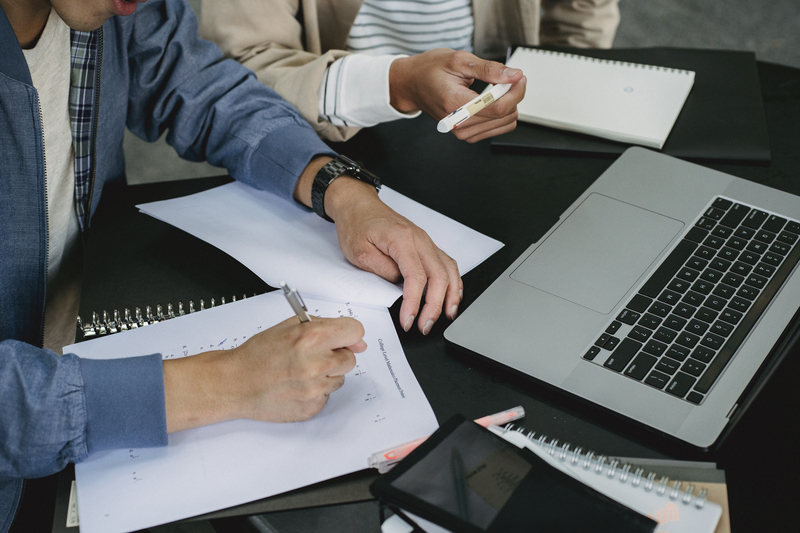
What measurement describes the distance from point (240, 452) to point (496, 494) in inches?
8.9

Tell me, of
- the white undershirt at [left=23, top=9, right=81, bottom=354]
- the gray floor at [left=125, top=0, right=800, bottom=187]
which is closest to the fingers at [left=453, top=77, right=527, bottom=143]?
the white undershirt at [left=23, top=9, right=81, bottom=354]

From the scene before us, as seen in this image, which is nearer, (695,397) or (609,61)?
(695,397)

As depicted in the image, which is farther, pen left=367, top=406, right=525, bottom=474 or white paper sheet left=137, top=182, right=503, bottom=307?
white paper sheet left=137, top=182, right=503, bottom=307

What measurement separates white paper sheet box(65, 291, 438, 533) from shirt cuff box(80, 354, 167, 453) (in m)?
0.02

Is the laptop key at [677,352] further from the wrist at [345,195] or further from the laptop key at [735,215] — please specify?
the wrist at [345,195]

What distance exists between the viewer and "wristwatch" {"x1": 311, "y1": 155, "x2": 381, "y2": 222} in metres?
0.83

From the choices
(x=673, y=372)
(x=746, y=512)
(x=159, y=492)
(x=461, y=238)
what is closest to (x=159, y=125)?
(x=461, y=238)

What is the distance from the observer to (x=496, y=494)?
473mm

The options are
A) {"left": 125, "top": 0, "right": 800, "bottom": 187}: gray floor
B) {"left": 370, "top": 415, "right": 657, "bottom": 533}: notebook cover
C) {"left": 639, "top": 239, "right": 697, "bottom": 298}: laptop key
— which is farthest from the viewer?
{"left": 125, "top": 0, "right": 800, "bottom": 187}: gray floor

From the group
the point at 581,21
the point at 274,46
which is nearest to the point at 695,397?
the point at 274,46

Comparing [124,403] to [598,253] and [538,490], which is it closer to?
[538,490]

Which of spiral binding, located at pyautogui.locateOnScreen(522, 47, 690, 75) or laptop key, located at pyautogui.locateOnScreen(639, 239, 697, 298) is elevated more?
spiral binding, located at pyautogui.locateOnScreen(522, 47, 690, 75)

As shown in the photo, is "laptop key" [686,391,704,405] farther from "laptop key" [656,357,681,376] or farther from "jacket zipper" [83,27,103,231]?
"jacket zipper" [83,27,103,231]

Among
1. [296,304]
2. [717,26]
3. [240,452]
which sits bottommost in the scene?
[717,26]
